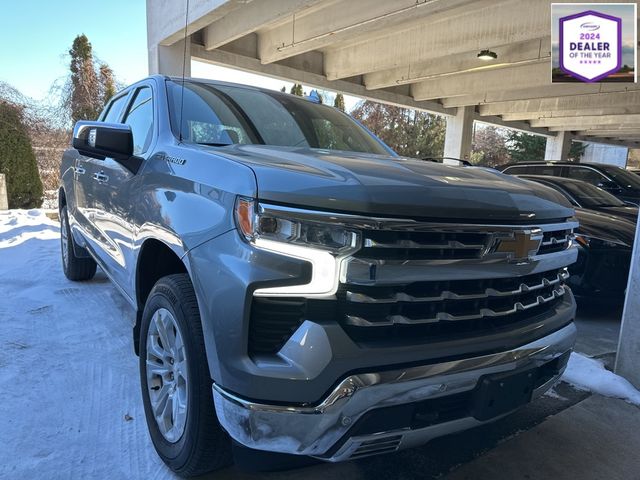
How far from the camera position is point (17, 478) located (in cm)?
201

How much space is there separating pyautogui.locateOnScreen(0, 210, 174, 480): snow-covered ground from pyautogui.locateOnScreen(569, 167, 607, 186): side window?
7602 millimetres

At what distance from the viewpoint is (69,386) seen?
2.82 meters

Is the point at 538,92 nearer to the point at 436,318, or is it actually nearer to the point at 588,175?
the point at 588,175

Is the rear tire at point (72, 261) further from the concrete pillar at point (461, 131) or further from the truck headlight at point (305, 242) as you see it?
the concrete pillar at point (461, 131)

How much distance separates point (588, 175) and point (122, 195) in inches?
321

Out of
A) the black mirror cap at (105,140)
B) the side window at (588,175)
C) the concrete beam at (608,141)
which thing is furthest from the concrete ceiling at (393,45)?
the concrete beam at (608,141)

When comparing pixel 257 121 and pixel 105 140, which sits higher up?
pixel 257 121

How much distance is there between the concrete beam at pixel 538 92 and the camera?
47.2 feet

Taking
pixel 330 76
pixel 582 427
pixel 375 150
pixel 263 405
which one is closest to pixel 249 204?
pixel 263 405

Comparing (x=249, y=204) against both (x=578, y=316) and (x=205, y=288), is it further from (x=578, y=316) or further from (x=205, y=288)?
(x=578, y=316)

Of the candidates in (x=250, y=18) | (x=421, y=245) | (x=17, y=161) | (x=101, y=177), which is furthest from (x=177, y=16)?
(x=421, y=245)

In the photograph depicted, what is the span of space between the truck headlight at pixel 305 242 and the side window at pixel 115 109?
2733 mm

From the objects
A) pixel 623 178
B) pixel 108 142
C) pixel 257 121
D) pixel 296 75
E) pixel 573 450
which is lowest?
pixel 573 450

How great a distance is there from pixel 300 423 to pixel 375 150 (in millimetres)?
2121
